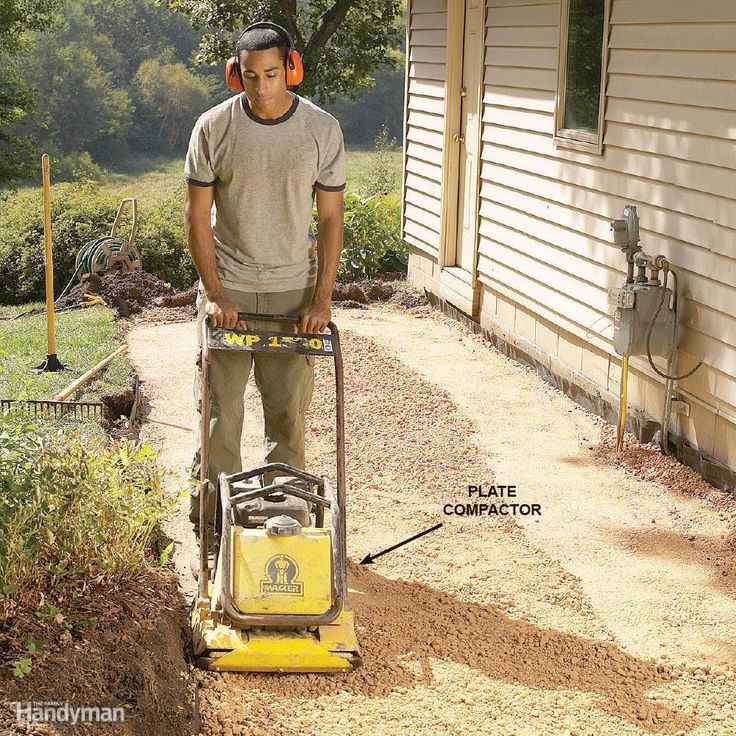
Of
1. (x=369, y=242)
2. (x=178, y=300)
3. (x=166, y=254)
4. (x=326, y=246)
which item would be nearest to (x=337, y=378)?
(x=326, y=246)

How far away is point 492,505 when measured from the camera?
6.45m

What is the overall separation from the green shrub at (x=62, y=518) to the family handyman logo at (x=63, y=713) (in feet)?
1.50

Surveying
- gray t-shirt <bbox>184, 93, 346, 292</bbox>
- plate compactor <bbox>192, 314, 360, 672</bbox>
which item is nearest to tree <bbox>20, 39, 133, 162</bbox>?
gray t-shirt <bbox>184, 93, 346, 292</bbox>

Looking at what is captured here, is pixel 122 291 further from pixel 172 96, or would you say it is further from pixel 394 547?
pixel 172 96

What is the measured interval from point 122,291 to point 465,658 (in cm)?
896

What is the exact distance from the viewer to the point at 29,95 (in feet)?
75.7

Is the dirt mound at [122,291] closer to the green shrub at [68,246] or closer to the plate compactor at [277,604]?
the green shrub at [68,246]

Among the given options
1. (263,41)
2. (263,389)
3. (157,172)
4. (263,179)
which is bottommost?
(157,172)

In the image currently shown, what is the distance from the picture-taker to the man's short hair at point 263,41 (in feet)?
14.4

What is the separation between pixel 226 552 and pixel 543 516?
2704mm

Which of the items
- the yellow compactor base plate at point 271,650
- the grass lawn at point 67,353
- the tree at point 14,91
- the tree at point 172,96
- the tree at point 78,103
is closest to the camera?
the yellow compactor base plate at point 271,650

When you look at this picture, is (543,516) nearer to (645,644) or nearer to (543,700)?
(645,644)

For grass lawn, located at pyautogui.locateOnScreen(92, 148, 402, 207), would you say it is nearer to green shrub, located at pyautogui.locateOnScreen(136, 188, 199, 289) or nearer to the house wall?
green shrub, located at pyautogui.locateOnScreen(136, 188, 199, 289)

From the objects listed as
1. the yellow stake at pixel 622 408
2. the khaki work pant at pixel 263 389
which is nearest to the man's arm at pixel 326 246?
the khaki work pant at pixel 263 389
